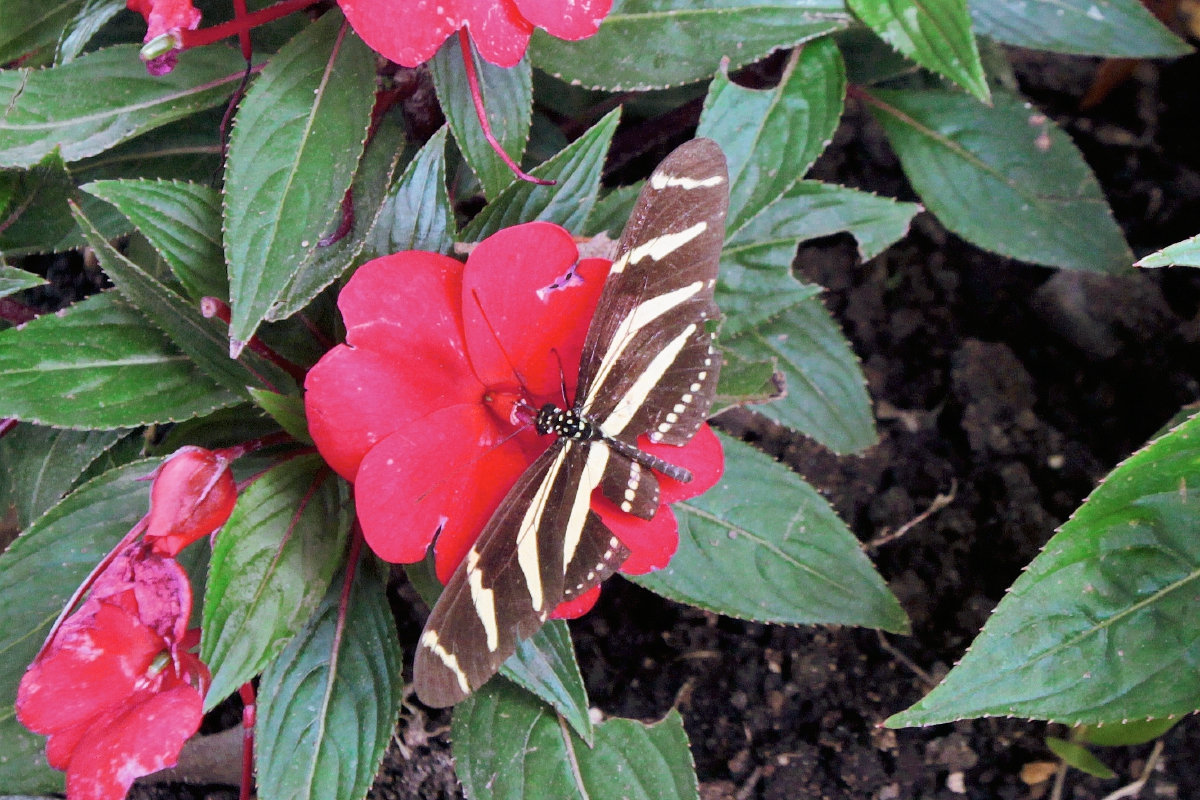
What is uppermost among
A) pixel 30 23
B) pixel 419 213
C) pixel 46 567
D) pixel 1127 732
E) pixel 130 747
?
pixel 30 23

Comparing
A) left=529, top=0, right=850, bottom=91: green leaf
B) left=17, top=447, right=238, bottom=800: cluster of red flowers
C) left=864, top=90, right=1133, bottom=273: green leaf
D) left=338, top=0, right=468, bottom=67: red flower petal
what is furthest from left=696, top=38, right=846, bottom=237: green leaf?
left=17, top=447, right=238, bottom=800: cluster of red flowers

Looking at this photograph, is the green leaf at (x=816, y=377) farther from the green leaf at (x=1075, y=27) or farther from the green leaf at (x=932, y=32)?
the green leaf at (x=1075, y=27)

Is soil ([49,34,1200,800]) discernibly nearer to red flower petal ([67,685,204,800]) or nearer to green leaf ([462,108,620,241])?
green leaf ([462,108,620,241])

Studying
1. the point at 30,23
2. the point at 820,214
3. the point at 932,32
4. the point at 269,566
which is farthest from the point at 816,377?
the point at 30,23

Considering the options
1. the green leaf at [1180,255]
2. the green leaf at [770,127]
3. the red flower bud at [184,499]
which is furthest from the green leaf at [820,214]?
the red flower bud at [184,499]

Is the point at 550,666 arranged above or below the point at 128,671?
below

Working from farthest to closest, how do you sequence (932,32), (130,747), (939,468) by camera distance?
(939,468)
(932,32)
(130,747)

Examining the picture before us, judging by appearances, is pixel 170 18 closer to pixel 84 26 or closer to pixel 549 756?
pixel 84 26
